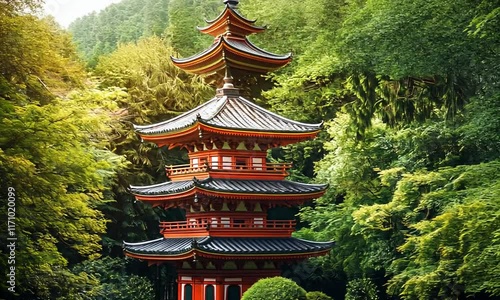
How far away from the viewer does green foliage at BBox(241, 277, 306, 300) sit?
75.8 feet

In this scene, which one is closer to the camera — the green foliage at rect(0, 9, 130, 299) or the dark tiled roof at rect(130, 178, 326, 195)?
the green foliage at rect(0, 9, 130, 299)

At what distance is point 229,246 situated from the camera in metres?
25.5

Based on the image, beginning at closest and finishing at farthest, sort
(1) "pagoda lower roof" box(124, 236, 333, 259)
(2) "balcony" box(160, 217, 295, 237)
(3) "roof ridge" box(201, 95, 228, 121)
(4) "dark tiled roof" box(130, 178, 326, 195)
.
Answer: (1) "pagoda lower roof" box(124, 236, 333, 259)
(4) "dark tiled roof" box(130, 178, 326, 195)
(2) "balcony" box(160, 217, 295, 237)
(3) "roof ridge" box(201, 95, 228, 121)

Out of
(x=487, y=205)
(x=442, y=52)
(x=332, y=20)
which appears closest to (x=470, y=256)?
(x=487, y=205)

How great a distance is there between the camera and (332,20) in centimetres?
3744

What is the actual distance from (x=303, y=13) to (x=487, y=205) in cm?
2484

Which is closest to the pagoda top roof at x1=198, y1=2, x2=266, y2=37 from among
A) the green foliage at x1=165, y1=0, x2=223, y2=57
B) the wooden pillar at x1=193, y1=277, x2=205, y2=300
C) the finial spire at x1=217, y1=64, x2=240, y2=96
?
the finial spire at x1=217, y1=64, x2=240, y2=96

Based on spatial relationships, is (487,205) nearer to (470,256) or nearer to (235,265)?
(470,256)

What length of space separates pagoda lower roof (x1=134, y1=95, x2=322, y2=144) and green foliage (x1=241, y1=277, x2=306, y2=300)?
18.2 feet

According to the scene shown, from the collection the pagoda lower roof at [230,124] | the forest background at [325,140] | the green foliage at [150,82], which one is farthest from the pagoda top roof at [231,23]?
the green foliage at [150,82]

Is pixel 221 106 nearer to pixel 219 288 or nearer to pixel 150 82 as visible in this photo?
pixel 219 288

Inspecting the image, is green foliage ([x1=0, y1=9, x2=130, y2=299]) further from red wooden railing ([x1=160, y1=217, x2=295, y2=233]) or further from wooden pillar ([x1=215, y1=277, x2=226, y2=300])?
wooden pillar ([x1=215, y1=277, x2=226, y2=300])

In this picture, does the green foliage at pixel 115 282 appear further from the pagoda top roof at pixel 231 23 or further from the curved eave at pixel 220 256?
the pagoda top roof at pixel 231 23

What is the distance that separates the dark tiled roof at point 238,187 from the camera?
25594mm
